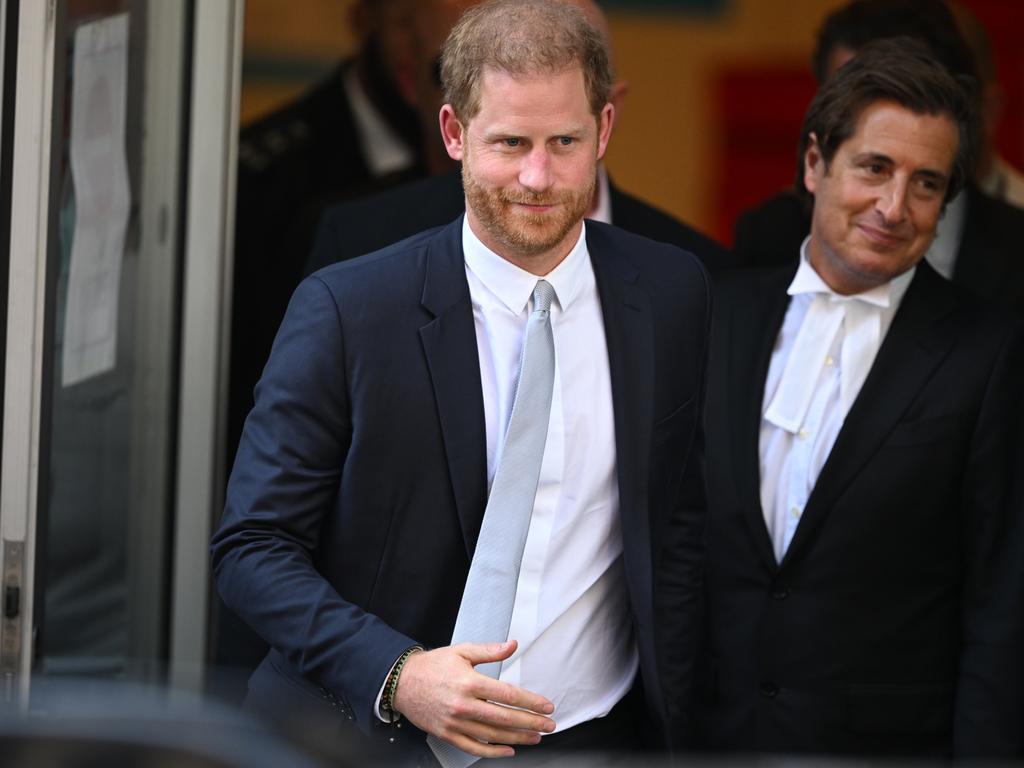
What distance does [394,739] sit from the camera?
246 centimetres

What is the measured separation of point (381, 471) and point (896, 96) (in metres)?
1.35

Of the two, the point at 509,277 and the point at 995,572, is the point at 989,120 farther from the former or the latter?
the point at 509,277

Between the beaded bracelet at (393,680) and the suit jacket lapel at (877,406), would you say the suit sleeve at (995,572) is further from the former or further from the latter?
the beaded bracelet at (393,680)

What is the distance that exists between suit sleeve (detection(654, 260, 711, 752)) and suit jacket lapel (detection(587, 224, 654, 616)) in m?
0.11

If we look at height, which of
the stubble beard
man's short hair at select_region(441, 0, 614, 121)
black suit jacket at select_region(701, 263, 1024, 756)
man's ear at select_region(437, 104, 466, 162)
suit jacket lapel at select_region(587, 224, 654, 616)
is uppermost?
man's short hair at select_region(441, 0, 614, 121)

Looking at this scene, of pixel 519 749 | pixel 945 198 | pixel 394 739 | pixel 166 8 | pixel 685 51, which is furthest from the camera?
pixel 685 51

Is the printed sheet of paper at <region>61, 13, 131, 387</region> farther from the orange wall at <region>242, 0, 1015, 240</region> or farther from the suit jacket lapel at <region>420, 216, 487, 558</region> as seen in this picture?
the orange wall at <region>242, 0, 1015, 240</region>

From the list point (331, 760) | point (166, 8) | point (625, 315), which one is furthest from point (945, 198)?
point (331, 760)

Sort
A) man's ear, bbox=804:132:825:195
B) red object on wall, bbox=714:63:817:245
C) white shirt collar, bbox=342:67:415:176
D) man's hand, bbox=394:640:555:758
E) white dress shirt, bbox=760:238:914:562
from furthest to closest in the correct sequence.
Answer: red object on wall, bbox=714:63:817:245 → white shirt collar, bbox=342:67:415:176 → man's ear, bbox=804:132:825:195 → white dress shirt, bbox=760:238:914:562 → man's hand, bbox=394:640:555:758

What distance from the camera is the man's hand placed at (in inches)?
89.8

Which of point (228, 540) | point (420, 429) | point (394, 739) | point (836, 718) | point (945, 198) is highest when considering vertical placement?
point (945, 198)

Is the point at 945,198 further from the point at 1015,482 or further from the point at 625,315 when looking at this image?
the point at 625,315

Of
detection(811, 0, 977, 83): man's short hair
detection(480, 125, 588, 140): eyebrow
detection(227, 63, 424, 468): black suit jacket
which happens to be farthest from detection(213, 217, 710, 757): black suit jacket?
detection(227, 63, 424, 468): black suit jacket

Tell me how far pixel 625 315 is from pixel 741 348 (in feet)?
2.32
